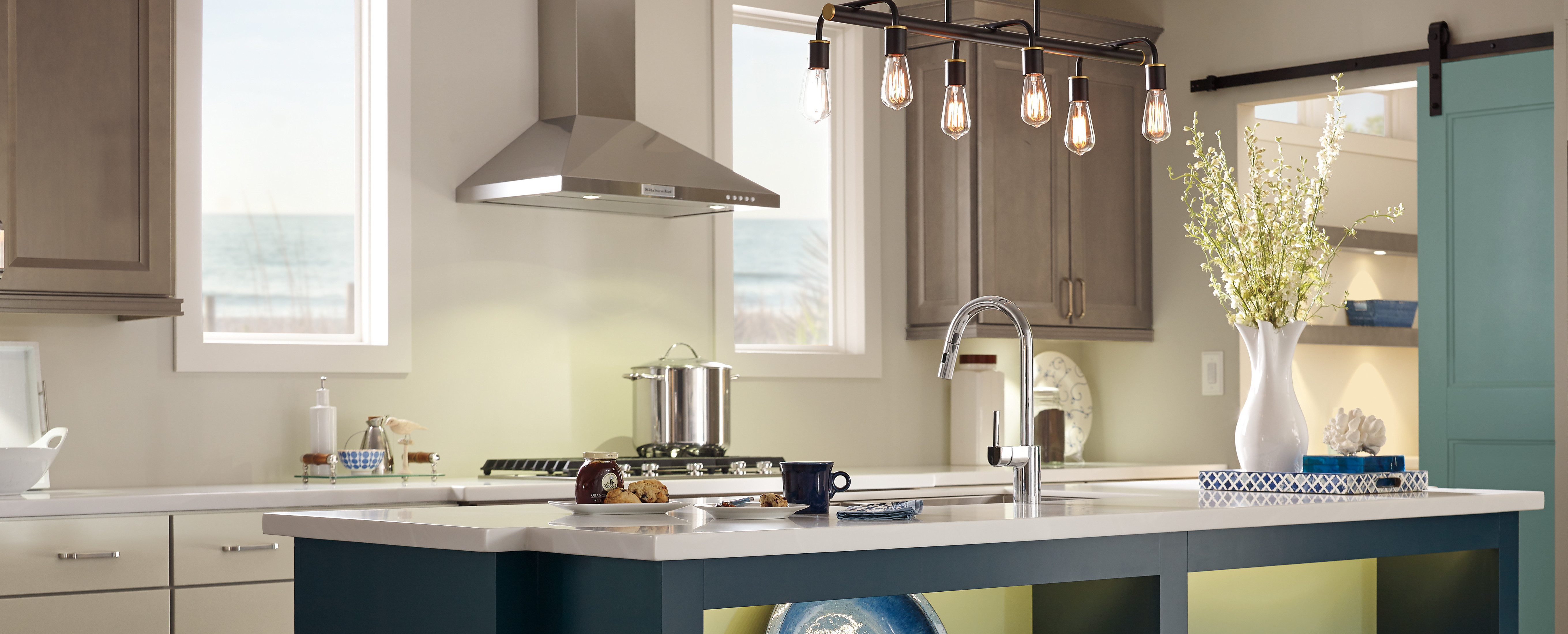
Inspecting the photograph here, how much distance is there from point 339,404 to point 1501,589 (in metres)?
2.85

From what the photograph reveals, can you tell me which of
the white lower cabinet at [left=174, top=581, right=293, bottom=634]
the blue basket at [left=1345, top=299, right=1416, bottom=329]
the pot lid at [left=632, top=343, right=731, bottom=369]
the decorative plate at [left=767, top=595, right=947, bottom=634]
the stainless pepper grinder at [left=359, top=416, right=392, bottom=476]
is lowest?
the white lower cabinet at [left=174, top=581, right=293, bottom=634]

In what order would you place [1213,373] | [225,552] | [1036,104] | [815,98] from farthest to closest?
[1213,373]
[225,552]
[1036,104]
[815,98]

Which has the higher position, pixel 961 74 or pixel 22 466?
pixel 961 74

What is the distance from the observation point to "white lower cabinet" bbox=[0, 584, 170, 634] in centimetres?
301

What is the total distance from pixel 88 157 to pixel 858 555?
2.26 meters

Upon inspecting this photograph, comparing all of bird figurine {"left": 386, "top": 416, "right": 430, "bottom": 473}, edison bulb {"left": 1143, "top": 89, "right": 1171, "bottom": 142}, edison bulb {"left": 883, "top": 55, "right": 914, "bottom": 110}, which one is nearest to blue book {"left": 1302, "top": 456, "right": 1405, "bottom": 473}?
edison bulb {"left": 1143, "top": 89, "right": 1171, "bottom": 142}

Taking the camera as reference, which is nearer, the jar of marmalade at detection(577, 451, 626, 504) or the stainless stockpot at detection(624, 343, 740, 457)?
the jar of marmalade at detection(577, 451, 626, 504)

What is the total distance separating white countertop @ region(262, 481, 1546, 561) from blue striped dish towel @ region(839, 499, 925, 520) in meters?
0.02

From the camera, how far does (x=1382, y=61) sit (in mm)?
4637

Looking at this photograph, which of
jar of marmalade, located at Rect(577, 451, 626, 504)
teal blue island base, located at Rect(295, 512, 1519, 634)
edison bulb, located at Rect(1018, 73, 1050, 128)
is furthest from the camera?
edison bulb, located at Rect(1018, 73, 1050, 128)

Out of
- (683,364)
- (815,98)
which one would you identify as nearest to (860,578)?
(815,98)

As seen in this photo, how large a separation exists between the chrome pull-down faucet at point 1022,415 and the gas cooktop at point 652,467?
1.49 metres

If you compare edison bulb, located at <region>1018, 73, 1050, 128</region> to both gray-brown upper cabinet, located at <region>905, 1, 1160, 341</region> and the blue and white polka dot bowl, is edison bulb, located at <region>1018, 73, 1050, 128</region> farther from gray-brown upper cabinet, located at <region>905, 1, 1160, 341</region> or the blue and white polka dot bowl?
gray-brown upper cabinet, located at <region>905, 1, 1160, 341</region>

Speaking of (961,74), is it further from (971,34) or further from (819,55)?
(819,55)
